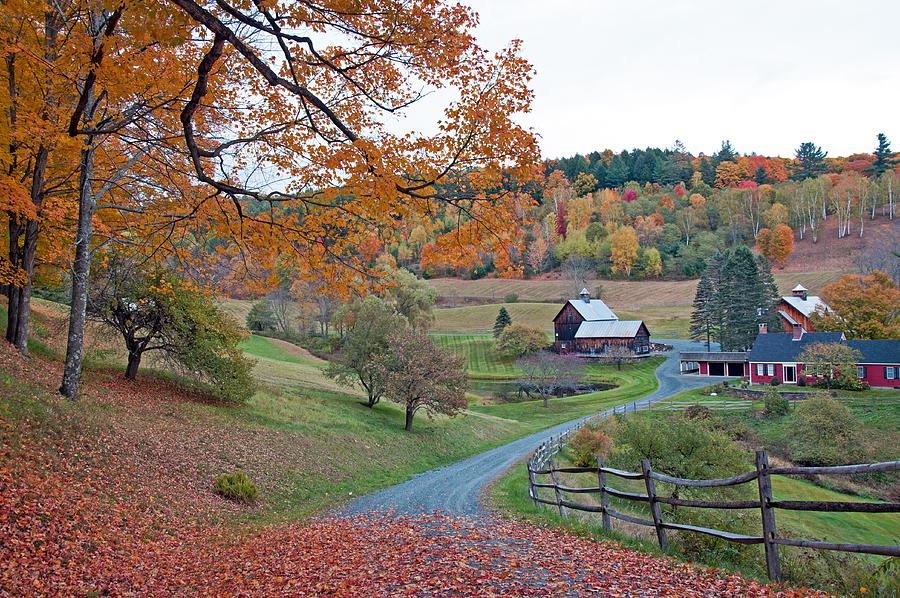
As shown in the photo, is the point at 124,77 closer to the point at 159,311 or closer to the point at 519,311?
the point at 159,311

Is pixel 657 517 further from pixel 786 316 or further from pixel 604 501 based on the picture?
pixel 786 316

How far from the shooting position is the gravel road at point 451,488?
14.7 metres

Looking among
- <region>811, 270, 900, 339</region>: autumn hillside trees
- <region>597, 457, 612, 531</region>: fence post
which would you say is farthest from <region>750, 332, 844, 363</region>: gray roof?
<region>597, 457, 612, 531</region>: fence post

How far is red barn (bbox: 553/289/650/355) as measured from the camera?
7162 cm

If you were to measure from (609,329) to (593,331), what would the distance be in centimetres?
197

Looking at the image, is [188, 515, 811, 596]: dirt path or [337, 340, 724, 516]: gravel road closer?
[188, 515, 811, 596]: dirt path

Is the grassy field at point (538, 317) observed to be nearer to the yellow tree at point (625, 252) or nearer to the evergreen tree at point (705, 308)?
the evergreen tree at point (705, 308)

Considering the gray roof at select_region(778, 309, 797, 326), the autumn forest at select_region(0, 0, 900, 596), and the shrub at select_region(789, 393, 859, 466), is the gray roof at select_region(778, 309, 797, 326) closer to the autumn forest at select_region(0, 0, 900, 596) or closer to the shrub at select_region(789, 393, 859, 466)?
the autumn forest at select_region(0, 0, 900, 596)

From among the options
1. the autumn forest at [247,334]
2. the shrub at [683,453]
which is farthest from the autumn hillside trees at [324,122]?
the shrub at [683,453]

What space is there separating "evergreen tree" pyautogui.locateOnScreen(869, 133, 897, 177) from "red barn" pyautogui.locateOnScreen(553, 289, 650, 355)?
304 ft

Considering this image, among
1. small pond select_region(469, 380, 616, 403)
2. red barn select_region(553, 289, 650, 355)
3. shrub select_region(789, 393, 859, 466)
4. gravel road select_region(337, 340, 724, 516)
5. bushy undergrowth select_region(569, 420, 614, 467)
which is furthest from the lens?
red barn select_region(553, 289, 650, 355)

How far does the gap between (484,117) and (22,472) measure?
29.6 ft

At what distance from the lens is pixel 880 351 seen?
4688 centimetres

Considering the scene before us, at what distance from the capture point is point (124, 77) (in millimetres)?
9078
